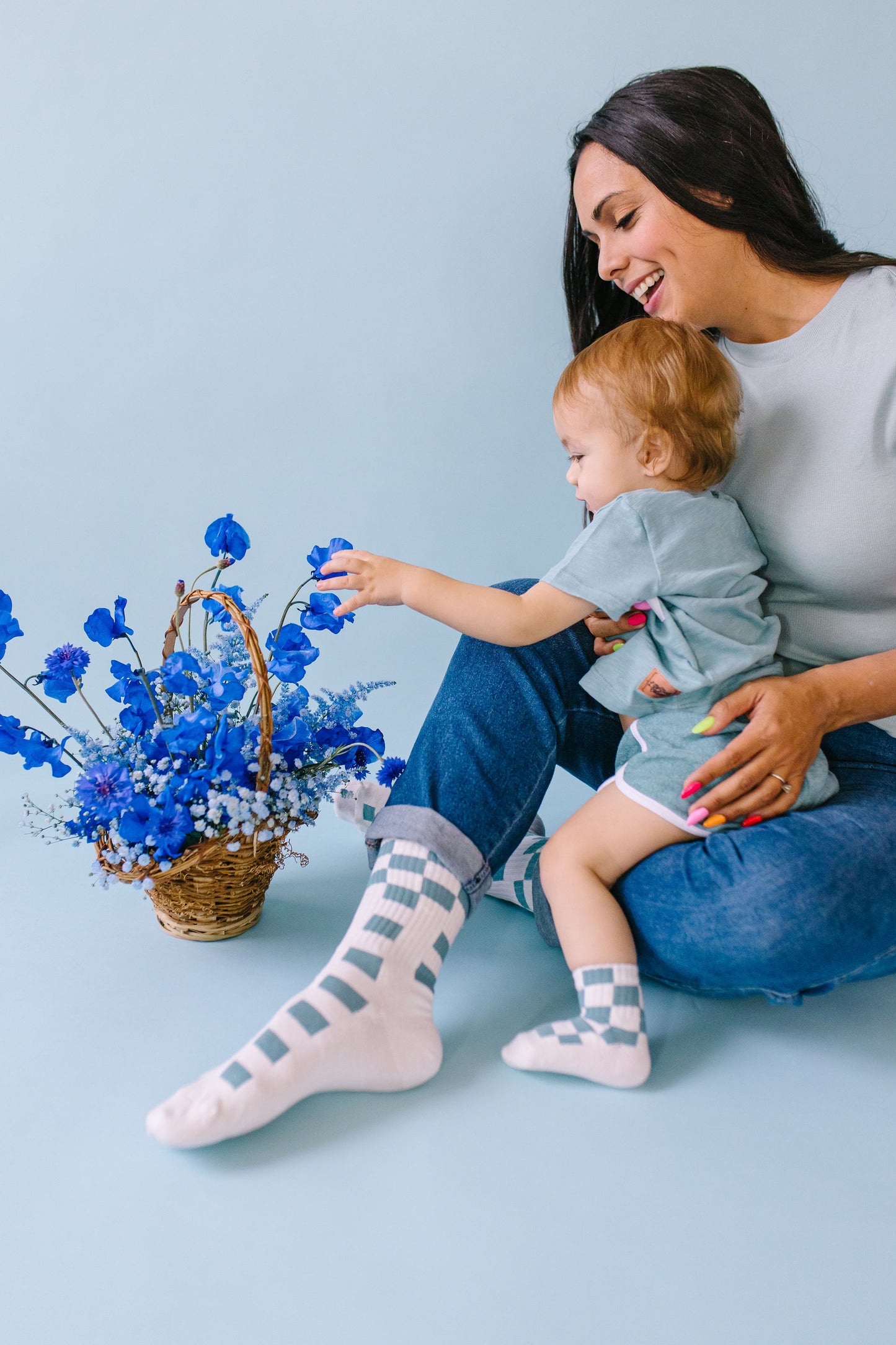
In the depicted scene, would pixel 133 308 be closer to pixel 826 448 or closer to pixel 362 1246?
pixel 826 448

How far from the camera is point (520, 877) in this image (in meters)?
1.57

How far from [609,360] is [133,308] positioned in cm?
129

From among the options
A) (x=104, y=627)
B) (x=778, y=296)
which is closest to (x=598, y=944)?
(x=104, y=627)

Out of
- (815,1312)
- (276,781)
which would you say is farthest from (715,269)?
(815,1312)

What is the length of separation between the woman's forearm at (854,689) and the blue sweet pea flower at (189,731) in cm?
72

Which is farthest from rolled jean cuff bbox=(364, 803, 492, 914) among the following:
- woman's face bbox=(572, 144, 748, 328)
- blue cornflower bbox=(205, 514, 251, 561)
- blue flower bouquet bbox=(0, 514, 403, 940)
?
woman's face bbox=(572, 144, 748, 328)

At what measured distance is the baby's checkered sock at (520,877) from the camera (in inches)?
61.3

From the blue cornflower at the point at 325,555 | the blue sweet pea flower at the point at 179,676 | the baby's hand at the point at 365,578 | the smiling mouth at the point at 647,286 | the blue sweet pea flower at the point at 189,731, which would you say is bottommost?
the blue sweet pea flower at the point at 189,731

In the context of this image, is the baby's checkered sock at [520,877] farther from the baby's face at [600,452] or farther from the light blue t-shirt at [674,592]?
the baby's face at [600,452]

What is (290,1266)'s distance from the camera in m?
0.93

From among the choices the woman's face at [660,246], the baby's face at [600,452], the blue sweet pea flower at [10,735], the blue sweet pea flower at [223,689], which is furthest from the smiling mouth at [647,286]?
the blue sweet pea flower at [10,735]

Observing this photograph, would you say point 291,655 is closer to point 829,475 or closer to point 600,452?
point 600,452

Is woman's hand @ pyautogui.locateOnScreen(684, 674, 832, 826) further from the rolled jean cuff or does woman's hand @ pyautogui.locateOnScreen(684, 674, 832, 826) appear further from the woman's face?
the woman's face

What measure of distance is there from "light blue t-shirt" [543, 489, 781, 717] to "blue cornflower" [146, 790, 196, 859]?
20.4 inches
